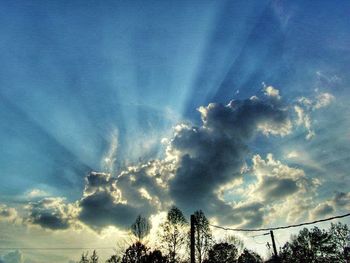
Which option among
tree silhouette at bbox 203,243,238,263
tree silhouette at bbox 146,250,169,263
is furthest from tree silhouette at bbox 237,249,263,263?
tree silhouette at bbox 146,250,169,263

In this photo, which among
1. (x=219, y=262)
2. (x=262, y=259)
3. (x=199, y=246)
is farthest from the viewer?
(x=262, y=259)

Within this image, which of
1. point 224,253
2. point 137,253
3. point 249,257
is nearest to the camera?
A: point 137,253

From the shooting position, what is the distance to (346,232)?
6712 centimetres

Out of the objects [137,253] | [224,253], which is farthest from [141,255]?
[224,253]

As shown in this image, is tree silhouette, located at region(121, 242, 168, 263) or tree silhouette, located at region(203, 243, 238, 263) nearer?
tree silhouette, located at region(121, 242, 168, 263)

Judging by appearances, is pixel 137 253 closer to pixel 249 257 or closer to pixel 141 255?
pixel 141 255

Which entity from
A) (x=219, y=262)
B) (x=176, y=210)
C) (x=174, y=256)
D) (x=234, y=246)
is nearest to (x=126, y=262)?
(x=174, y=256)

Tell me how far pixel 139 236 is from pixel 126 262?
27.9 feet

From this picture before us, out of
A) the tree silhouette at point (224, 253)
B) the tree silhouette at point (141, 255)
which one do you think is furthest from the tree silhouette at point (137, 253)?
the tree silhouette at point (224, 253)

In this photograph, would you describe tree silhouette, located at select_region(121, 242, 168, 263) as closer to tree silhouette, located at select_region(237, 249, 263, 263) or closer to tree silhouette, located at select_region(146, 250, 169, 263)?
tree silhouette, located at select_region(146, 250, 169, 263)

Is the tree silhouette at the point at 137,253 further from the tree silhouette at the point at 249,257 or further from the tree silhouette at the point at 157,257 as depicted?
the tree silhouette at the point at 249,257

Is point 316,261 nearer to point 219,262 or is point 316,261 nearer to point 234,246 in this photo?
point 234,246

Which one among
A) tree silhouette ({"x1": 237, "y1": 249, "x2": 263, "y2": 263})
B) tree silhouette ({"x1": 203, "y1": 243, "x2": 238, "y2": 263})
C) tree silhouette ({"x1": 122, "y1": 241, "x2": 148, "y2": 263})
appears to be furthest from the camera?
tree silhouette ({"x1": 237, "y1": 249, "x2": 263, "y2": 263})

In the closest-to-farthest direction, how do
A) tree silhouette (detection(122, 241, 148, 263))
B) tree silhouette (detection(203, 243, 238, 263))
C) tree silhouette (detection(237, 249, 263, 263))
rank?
tree silhouette (detection(122, 241, 148, 263)) < tree silhouette (detection(203, 243, 238, 263)) < tree silhouette (detection(237, 249, 263, 263))
